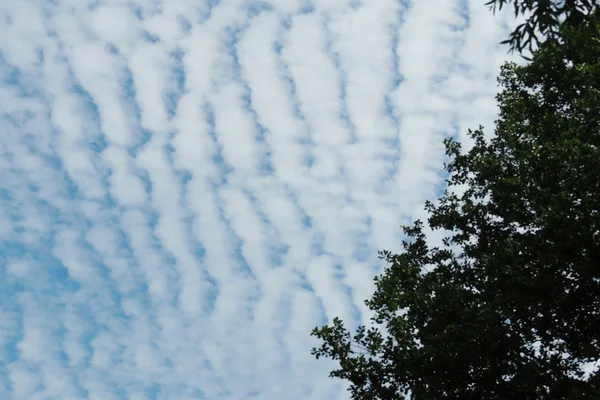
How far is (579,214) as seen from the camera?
1395cm

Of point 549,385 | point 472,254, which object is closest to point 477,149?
point 472,254

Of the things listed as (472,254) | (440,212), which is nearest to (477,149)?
(440,212)

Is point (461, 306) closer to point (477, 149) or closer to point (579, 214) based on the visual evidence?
point (579, 214)

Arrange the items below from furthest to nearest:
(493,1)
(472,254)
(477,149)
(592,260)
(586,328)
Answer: (477,149) < (472,254) < (586,328) < (592,260) < (493,1)

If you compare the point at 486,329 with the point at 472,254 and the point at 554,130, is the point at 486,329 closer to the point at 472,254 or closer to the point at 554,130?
the point at 472,254

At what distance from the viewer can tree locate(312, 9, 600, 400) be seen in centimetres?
1450

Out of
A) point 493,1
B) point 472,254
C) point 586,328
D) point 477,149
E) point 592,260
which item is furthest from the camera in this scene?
point 477,149

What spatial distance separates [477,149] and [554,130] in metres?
2.96

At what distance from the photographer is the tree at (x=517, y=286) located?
14500 millimetres

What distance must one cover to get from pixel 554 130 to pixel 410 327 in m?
7.49

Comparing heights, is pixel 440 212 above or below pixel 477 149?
below

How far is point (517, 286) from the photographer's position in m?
15.6

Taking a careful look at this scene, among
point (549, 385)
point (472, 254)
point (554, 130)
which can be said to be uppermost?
point (554, 130)

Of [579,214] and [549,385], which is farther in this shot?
[549,385]
